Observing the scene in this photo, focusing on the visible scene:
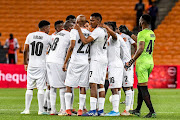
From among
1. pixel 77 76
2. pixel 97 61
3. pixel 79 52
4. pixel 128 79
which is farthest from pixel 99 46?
pixel 128 79

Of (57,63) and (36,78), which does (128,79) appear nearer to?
(57,63)

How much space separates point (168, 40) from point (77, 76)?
16483 millimetres

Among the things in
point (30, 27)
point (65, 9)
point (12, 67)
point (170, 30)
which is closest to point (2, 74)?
point (12, 67)

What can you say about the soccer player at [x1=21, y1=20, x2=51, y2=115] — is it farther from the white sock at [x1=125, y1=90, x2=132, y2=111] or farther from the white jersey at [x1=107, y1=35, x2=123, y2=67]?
the white sock at [x1=125, y1=90, x2=132, y2=111]

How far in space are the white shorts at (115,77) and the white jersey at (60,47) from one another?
3.82ft

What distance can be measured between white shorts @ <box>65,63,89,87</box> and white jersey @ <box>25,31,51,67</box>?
830 mm

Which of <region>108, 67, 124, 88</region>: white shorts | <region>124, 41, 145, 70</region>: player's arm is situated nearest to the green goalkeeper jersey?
<region>124, 41, 145, 70</region>: player's arm

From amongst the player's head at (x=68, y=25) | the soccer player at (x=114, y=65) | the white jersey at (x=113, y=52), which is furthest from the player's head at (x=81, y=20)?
the white jersey at (x=113, y=52)

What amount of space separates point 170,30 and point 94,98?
17.2 metres

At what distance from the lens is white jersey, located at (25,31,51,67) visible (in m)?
10.2

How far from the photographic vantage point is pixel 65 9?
27.5 meters

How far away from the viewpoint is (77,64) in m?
9.73

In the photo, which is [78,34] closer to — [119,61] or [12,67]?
[119,61]

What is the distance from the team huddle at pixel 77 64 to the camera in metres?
9.69
